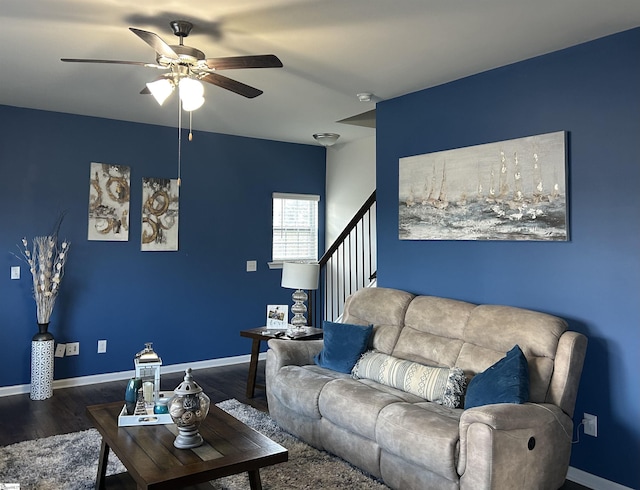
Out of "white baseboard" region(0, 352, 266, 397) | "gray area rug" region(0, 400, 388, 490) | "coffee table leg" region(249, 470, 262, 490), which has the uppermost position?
"coffee table leg" region(249, 470, 262, 490)

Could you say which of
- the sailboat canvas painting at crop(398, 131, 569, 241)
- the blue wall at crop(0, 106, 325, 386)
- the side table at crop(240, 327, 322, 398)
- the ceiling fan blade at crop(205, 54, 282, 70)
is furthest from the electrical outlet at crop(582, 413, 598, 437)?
the blue wall at crop(0, 106, 325, 386)

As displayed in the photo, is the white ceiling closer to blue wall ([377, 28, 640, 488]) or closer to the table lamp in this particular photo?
blue wall ([377, 28, 640, 488])

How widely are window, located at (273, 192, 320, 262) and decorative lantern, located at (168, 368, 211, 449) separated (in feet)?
13.5

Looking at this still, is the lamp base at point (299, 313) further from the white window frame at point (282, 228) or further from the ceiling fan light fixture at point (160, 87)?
the ceiling fan light fixture at point (160, 87)

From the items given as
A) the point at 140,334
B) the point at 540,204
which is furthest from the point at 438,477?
the point at 140,334

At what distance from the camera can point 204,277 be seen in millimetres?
5961

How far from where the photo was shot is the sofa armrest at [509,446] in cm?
249

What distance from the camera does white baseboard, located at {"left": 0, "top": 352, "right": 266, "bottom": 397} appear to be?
486cm

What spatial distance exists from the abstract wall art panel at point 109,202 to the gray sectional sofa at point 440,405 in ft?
7.63

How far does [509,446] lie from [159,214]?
168 inches

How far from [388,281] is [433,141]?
1255mm

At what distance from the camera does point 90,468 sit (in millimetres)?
3244

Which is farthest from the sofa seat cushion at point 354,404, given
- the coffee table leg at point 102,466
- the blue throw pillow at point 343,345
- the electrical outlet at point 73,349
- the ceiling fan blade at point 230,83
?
the electrical outlet at point 73,349

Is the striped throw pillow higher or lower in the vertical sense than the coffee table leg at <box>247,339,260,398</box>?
higher
